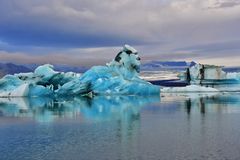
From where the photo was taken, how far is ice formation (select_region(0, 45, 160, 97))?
37969mm

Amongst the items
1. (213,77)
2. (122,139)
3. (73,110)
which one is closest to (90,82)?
(73,110)

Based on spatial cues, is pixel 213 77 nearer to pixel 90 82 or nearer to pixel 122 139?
pixel 90 82

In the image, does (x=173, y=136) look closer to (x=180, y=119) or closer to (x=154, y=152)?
(x=154, y=152)

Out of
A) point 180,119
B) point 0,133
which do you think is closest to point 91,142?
point 0,133

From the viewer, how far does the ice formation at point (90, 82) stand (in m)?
38.0

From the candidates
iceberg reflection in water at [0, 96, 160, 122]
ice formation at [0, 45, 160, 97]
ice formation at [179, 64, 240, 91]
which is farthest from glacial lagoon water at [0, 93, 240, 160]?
ice formation at [179, 64, 240, 91]

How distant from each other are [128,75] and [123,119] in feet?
64.4

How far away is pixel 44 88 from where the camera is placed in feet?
124

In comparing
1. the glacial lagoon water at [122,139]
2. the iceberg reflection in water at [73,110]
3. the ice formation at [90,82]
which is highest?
the ice formation at [90,82]

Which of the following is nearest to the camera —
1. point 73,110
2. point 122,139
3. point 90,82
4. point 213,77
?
point 122,139

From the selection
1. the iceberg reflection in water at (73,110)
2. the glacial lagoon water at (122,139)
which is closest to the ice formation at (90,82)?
the iceberg reflection in water at (73,110)

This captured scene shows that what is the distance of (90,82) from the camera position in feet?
127

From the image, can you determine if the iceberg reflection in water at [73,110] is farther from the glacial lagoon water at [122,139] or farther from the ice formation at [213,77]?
the ice formation at [213,77]

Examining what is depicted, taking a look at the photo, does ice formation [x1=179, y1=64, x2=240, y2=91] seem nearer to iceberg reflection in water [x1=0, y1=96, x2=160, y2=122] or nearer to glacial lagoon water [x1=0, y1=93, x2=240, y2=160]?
iceberg reflection in water [x1=0, y1=96, x2=160, y2=122]
